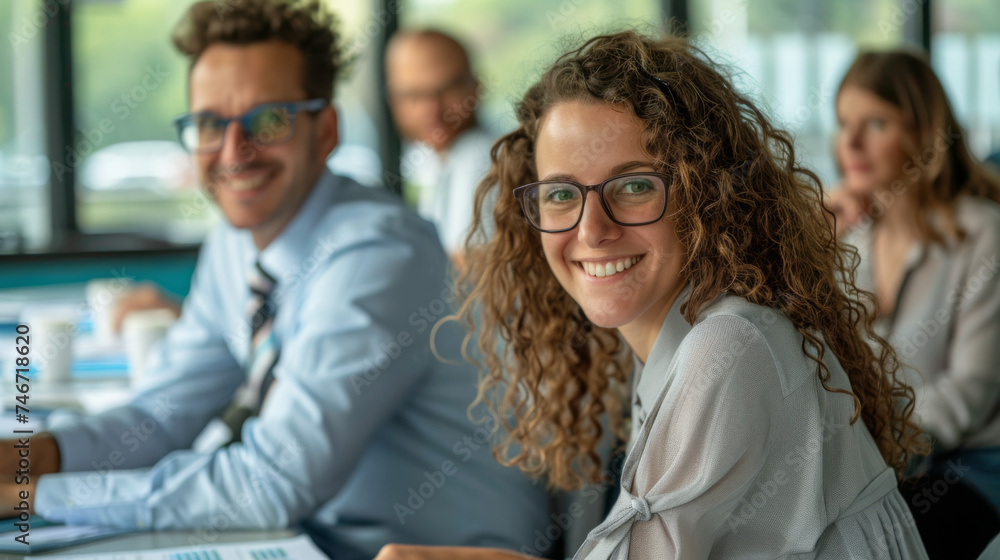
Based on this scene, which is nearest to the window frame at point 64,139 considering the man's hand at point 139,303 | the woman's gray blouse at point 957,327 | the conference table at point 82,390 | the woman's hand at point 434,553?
the conference table at point 82,390

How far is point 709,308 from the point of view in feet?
3.34

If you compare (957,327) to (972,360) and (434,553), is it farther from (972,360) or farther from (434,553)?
(434,553)

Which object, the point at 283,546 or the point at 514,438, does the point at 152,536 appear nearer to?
the point at 283,546

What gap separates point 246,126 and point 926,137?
1.68 m

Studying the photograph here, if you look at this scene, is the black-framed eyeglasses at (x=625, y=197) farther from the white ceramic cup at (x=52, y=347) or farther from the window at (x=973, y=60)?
the window at (x=973, y=60)

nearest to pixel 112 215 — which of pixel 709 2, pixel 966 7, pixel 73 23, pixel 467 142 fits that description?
pixel 73 23

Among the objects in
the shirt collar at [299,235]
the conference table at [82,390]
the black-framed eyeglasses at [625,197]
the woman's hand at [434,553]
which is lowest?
the conference table at [82,390]

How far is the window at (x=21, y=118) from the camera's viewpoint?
4.03m

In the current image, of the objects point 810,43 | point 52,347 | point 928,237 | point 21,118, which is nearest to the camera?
point 52,347

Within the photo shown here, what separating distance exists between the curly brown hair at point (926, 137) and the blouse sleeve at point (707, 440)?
1.54 meters

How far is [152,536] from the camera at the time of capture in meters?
1.26

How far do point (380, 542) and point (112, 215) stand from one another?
348 cm

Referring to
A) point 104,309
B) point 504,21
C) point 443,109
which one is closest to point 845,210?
point 443,109

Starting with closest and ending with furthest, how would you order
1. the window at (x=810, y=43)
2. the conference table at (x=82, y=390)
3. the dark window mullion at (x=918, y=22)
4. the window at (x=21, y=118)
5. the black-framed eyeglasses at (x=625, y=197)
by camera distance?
the black-framed eyeglasses at (x=625, y=197)
the conference table at (x=82, y=390)
the window at (x=21, y=118)
the window at (x=810, y=43)
the dark window mullion at (x=918, y=22)
